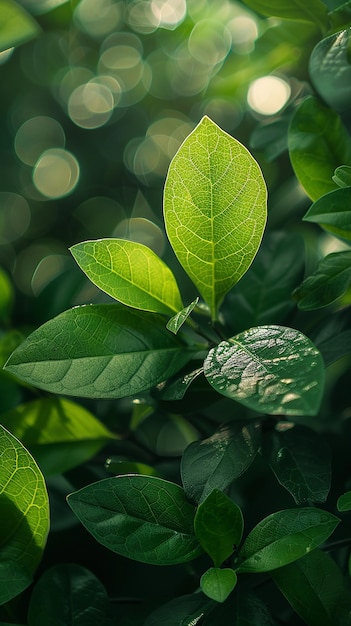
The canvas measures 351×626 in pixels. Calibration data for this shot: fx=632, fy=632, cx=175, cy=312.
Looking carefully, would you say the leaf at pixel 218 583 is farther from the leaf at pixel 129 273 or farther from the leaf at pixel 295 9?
the leaf at pixel 295 9

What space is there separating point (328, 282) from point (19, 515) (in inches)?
15.2

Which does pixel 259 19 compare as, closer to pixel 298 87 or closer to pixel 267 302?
pixel 298 87

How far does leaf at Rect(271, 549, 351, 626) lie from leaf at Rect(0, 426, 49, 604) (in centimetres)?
23

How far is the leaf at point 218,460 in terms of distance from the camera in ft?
1.88

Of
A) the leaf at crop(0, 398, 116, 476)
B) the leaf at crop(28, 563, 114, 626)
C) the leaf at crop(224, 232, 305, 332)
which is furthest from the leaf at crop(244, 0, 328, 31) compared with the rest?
the leaf at crop(28, 563, 114, 626)

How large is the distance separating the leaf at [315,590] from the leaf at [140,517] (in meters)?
0.09

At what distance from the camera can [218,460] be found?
0.59 meters

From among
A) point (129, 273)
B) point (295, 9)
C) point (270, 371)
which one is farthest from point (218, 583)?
point (295, 9)

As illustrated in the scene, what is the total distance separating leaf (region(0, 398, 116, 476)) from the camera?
77cm

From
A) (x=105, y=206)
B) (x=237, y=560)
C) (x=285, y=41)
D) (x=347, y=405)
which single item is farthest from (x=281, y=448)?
(x=105, y=206)

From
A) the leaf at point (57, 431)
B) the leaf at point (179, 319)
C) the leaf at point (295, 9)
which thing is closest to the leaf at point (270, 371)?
the leaf at point (179, 319)

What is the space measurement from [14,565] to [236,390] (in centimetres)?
29

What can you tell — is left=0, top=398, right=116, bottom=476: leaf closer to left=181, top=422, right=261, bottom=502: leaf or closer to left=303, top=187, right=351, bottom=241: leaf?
left=181, top=422, right=261, bottom=502: leaf

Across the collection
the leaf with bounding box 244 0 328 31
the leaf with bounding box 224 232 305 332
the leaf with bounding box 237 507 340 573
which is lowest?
the leaf with bounding box 237 507 340 573
